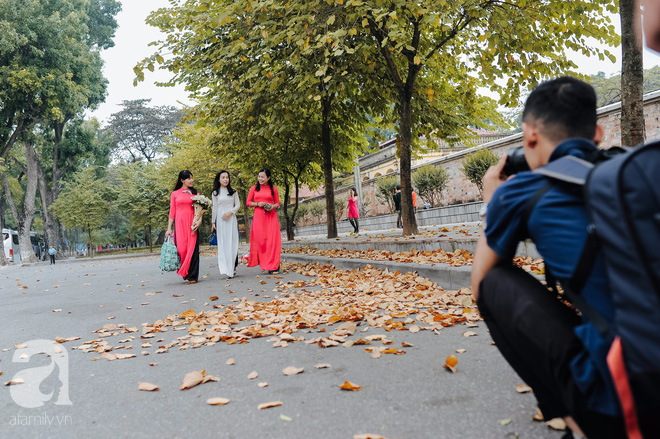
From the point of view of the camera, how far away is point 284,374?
3.49 m

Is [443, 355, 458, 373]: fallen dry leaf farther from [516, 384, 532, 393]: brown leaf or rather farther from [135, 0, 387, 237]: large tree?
[135, 0, 387, 237]: large tree

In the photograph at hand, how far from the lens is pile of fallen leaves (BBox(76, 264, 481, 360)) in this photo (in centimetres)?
456

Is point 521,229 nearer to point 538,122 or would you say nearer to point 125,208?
point 538,122

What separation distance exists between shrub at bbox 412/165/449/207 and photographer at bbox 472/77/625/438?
69.4ft

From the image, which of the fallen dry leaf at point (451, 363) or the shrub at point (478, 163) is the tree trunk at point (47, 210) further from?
the fallen dry leaf at point (451, 363)

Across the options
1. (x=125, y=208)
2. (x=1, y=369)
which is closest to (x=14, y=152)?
(x=125, y=208)

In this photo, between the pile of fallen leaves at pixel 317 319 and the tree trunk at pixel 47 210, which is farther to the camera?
A: the tree trunk at pixel 47 210

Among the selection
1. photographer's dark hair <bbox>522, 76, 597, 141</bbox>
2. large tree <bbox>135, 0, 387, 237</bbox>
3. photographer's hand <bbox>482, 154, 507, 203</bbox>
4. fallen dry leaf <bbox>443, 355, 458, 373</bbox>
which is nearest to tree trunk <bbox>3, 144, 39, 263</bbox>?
large tree <bbox>135, 0, 387, 237</bbox>

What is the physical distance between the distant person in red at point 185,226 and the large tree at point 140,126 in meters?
54.1

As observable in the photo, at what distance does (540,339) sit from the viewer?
162 cm

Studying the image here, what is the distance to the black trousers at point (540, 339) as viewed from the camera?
1525mm

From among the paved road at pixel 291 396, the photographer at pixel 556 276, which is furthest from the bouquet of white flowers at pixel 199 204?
the photographer at pixel 556 276

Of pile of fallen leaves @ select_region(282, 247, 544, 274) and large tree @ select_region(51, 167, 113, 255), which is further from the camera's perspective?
large tree @ select_region(51, 167, 113, 255)

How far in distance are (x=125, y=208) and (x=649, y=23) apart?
123ft
